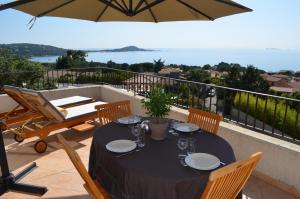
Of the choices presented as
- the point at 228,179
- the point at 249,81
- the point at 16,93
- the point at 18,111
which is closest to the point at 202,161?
the point at 228,179

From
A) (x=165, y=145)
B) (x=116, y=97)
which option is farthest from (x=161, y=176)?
(x=116, y=97)

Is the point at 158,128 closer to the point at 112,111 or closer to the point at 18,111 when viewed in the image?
the point at 112,111

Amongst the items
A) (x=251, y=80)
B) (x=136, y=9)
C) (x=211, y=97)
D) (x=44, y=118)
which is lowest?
(x=251, y=80)

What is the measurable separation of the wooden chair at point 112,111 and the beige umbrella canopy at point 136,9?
49.2 inches

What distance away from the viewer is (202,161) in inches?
84.2

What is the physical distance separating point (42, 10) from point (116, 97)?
3.29m

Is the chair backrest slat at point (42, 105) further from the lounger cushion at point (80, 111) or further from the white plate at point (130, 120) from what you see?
the white plate at point (130, 120)

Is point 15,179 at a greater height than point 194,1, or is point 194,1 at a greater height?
point 194,1

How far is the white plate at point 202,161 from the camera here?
2.03 m

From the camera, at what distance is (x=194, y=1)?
3221 millimetres

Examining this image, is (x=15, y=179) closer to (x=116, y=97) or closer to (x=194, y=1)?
(x=194, y=1)

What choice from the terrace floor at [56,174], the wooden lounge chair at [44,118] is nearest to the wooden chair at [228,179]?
the terrace floor at [56,174]

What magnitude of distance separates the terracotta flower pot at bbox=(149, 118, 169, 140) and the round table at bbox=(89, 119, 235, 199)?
0.19 feet

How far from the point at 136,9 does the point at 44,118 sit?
269 centimetres
